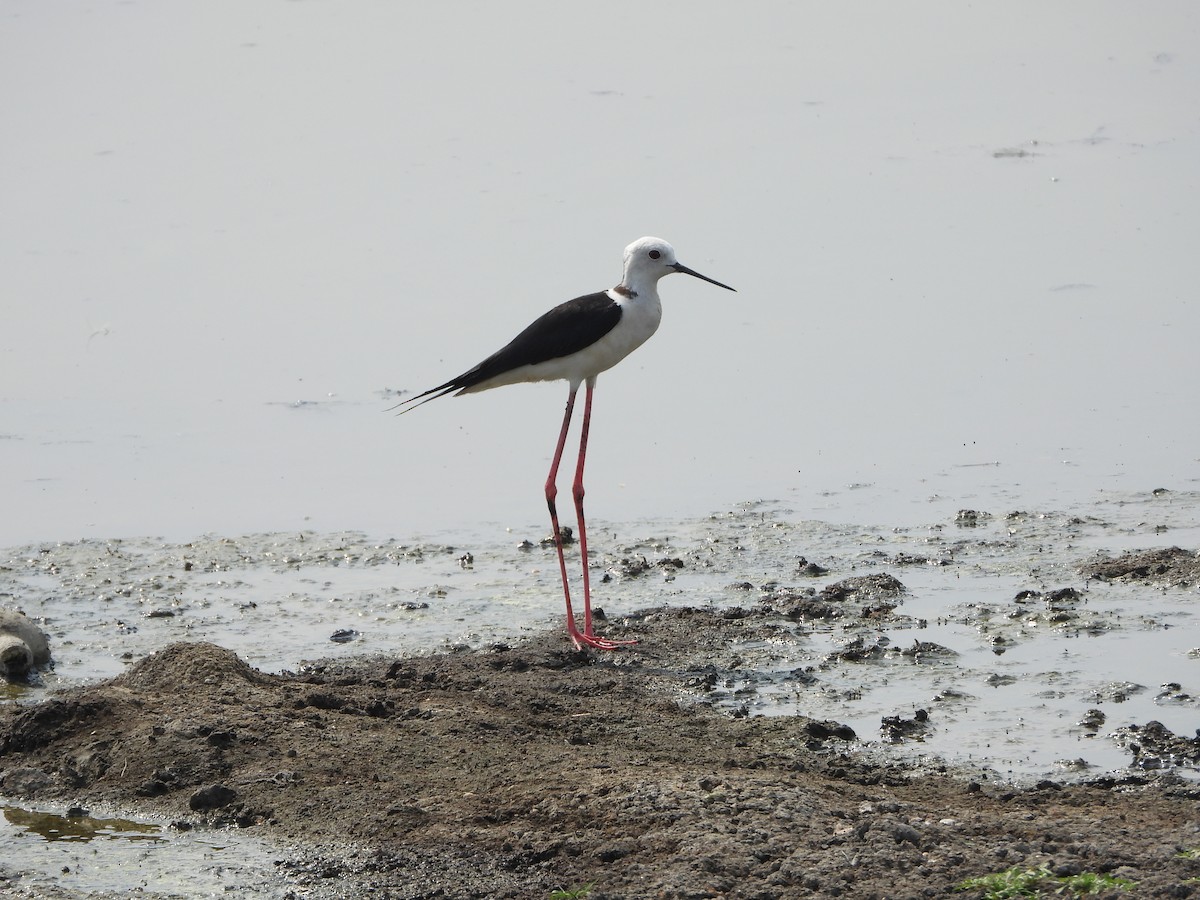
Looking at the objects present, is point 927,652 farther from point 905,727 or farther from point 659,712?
point 659,712

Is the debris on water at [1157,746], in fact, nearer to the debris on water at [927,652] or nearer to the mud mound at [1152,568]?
the debris on water at [927,652]

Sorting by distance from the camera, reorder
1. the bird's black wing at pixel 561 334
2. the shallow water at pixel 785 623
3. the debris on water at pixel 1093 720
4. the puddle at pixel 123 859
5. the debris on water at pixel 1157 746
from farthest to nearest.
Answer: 1. the bird's black wing at pixel 561 334
2. the shallow water at pixel 785 623
3. the debris on water at pixel 1093 720
4. the debris on water at pixel 1157 746
5. the puddle at pixel 123 859

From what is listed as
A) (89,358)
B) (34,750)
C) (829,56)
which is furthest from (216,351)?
(829,56)

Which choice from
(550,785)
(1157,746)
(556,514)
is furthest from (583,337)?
(1157,746)

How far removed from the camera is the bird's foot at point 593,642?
833 cm

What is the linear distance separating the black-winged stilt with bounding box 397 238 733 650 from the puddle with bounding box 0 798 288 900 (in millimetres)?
2930

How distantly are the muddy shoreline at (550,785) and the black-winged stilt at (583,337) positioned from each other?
138 centimetres

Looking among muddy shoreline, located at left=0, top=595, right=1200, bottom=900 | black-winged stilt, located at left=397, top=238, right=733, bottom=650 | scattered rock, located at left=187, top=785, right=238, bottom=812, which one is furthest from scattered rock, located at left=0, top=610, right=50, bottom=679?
black-winged stilt, located at left=397, top=238, right=733, bottom=650

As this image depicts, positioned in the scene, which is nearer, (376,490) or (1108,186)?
(376,490)

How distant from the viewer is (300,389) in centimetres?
1257

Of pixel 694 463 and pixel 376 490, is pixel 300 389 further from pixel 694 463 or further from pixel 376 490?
pixel 694 463

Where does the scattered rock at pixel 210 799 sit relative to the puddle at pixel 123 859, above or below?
above

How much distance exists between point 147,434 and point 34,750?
4.91 m

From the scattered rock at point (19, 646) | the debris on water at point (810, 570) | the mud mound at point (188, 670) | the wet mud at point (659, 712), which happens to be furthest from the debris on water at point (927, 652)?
the scattered rock at point (19, 646)
